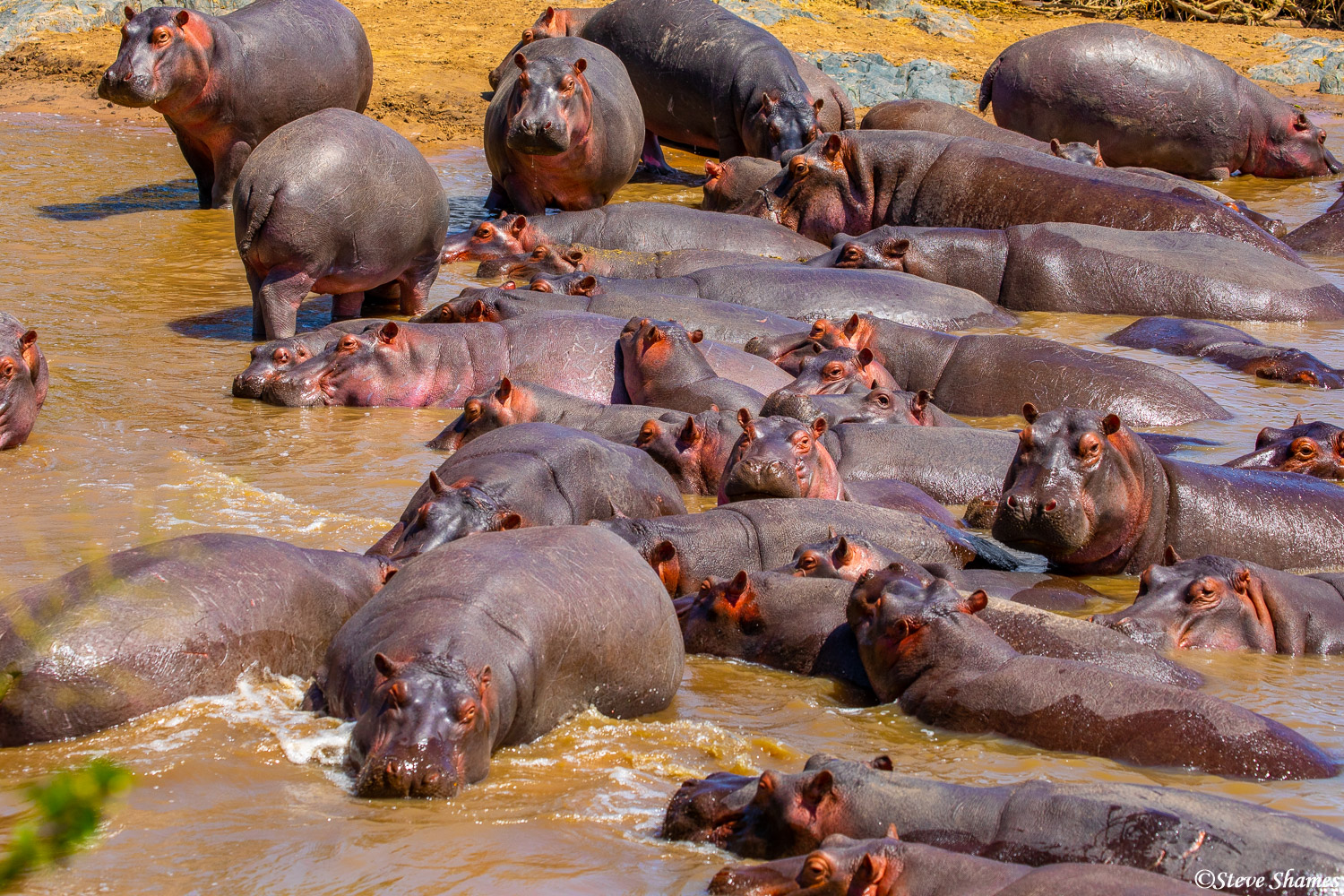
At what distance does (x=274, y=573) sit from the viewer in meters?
4.40

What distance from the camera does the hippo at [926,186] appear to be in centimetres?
1144

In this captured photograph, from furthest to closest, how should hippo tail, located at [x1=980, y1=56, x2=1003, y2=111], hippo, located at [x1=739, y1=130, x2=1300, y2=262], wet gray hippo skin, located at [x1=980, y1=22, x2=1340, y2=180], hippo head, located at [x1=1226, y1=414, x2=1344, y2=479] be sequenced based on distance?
hippo tail, located at [x1=980, y1=56, x2=1003, y2=111] → wet gray hippo skin, located at [x1=980, y1=22, x2=1340, y2=180] → hippo, located at [x1=739, y1=130, x2=1300, y2=262] → hippo head, located at [x1=1226, y1=414, x2=1344, y2=479]

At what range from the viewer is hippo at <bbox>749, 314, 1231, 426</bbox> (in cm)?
796

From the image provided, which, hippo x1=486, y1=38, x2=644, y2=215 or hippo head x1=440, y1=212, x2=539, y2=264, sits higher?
hippo x1=486, y1=38, x2=644, y2=215

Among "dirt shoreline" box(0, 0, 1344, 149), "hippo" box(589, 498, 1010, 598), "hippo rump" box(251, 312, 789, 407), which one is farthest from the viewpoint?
"dirt shoreline" box(0, 0, 1344, 149)

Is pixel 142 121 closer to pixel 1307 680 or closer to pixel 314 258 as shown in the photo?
pixel 314 258

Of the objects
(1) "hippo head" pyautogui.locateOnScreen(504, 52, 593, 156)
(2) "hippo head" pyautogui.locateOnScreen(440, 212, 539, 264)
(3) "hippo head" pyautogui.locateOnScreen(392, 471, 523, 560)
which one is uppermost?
(1) "hippo head" pyautogui.locateOnScreen(504, 52, 593, 156)

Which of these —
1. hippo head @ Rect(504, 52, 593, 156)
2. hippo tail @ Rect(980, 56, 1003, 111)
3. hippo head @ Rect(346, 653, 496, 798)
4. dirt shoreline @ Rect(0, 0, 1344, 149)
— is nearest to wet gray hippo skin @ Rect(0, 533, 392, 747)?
hippo head @ Rect(346, 653, 496, 798)

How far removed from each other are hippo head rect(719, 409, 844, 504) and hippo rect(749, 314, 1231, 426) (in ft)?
6.28

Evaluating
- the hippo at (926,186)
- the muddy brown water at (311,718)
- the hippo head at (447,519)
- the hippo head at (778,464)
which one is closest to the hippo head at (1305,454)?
the muddy brown water at (311,718)

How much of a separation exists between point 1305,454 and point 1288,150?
33.6 ft

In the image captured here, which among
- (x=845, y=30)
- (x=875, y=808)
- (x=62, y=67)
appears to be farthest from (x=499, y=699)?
(x=845, y=30)

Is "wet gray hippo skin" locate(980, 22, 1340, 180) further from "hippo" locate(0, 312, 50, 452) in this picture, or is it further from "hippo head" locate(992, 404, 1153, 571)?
"hippo" locate(0, 312, 50, 452)

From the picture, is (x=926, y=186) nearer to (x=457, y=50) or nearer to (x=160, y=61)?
(x=160, y=61)
